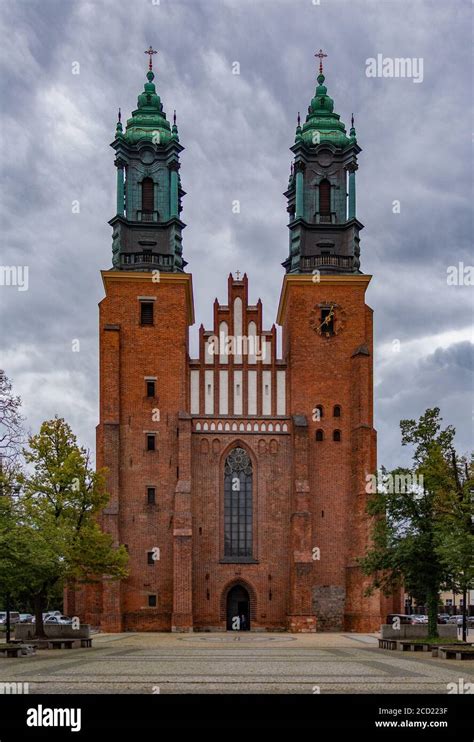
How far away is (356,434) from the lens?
52.6 meters

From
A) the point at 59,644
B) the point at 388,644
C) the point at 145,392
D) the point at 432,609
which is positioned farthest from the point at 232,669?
the point at 145,392

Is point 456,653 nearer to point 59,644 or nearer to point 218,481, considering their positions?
point 59,644

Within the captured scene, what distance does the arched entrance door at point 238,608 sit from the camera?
2041 inches

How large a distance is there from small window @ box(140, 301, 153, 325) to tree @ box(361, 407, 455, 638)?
2192cm

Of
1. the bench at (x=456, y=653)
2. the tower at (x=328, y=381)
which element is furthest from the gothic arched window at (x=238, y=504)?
the bench at (x=456, y=653)

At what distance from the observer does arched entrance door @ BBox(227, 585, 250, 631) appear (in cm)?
5184

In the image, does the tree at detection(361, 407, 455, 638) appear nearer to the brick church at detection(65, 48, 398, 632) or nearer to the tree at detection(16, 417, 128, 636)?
the tree at detection(16, 417, 128, 636)

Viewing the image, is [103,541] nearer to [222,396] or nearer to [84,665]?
[84,665]

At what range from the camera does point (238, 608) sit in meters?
52.1

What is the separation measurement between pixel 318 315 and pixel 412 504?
21859 mm

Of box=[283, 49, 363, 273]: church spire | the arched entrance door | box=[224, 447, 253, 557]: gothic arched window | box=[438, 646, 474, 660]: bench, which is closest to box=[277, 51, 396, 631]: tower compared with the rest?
box=[283, 49, 363, 273]: church spire

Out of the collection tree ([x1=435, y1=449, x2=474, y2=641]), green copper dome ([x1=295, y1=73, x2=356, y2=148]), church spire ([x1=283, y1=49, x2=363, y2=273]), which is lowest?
tree ([x1=435, y1=449, x2=474, y2=641])
